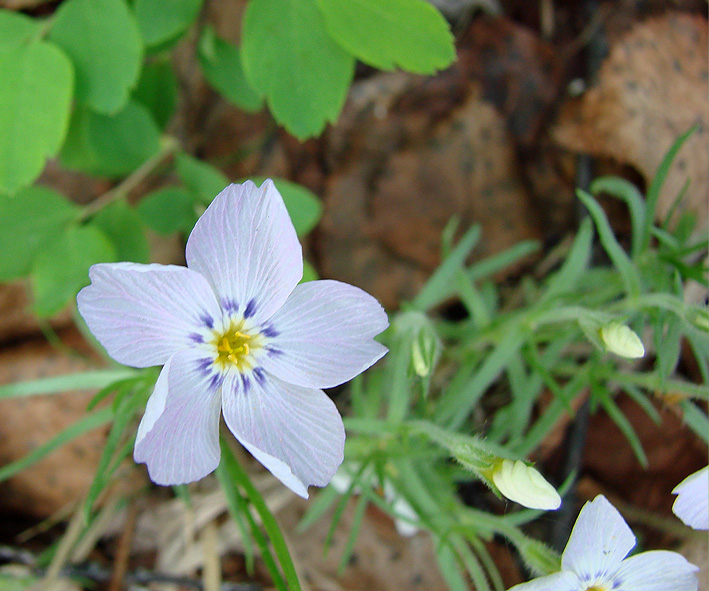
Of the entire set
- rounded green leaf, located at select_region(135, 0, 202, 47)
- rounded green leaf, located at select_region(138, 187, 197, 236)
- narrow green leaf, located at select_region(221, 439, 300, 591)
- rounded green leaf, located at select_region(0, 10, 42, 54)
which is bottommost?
narrow green leaf, located at select_region(221, 439, 300, 591)

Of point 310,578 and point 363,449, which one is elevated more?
point 363,449

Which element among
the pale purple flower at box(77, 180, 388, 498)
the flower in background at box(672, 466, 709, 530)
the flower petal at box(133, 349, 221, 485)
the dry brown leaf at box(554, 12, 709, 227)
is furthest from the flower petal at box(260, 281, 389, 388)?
the dry brown leaf at box(554, 12, 709, 227)

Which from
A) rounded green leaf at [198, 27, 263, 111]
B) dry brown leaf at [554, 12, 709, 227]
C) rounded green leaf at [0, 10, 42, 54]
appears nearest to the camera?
rounded green leaf at [0, 10, 42, 54]

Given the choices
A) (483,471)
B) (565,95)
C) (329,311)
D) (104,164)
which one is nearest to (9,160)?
(104,164)

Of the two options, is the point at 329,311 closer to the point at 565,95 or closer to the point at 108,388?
the point at 108,388

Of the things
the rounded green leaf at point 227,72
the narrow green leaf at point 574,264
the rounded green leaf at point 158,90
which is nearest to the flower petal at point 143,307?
the narrow green leaf at point 574,264

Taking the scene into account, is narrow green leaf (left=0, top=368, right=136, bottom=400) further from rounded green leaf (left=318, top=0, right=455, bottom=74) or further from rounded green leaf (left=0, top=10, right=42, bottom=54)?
rounded green leaf (left=318, top=0, right=455, bottom=74)

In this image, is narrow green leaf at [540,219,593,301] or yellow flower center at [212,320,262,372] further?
narrow green leaf at [540,219,593,301]
